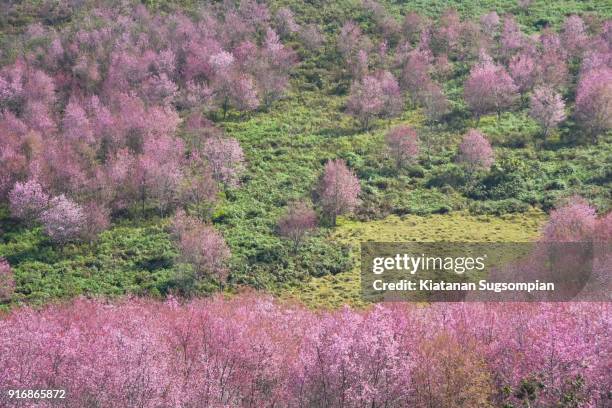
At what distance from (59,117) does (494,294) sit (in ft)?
202

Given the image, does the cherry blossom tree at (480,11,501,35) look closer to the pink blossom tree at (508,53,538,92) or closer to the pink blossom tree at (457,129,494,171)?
Answer: the pink blossom tree at (508,53,538,92)

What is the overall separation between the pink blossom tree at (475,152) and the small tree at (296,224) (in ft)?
62.5

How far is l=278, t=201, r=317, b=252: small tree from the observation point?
54.4 meters

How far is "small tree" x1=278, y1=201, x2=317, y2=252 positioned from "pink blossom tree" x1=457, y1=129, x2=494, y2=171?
19052mm

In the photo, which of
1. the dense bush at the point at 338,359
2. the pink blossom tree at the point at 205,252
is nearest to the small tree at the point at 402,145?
the pink blossom tree at the point at 205,252

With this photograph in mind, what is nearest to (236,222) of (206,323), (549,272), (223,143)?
(223,143)

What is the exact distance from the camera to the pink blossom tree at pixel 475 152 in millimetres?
63188

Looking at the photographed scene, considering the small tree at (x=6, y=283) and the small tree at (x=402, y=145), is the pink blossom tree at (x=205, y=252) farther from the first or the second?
the small tree at (x=402, y=145)

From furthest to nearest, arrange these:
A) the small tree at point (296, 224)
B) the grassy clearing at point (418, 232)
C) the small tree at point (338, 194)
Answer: the small tree at point (338, 194)
the small tree at point (296, 224)
the grassy clearing at point (418, 232)

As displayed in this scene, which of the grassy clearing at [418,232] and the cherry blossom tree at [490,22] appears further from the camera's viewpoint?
the cherry blossom tree at [490,22]

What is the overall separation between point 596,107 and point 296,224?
38217 millimetres

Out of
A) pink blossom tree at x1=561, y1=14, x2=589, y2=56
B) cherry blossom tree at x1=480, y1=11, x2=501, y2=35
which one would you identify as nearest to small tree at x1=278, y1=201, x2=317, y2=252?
pink blossom tree at x1=561, y1=14, x2=589, y2=56

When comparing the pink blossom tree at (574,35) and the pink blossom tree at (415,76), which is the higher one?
the pink blossom tree at (574,35)
